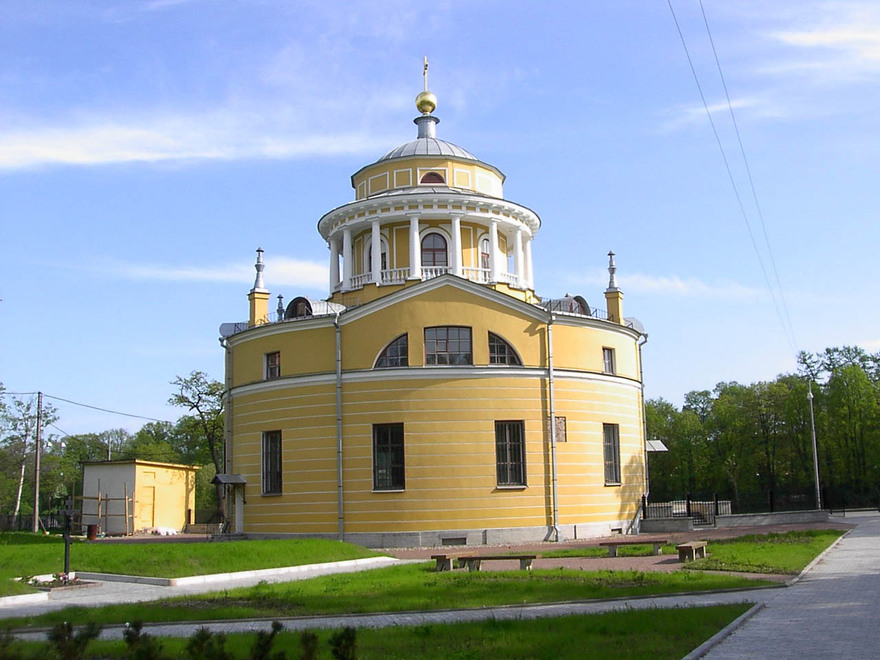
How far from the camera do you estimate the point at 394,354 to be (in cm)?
3158

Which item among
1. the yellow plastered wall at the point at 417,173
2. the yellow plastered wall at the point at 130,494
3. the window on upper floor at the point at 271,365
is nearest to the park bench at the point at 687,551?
the window on upper floor at the point at 271,365

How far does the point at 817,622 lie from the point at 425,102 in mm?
34099

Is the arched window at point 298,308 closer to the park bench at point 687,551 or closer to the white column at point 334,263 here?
the white column at point 334,263

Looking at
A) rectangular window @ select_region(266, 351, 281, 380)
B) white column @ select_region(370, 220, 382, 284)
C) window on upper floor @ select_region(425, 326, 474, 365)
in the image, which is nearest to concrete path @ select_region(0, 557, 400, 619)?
window on upper floor @ select_region(425, 326, 474, 365)

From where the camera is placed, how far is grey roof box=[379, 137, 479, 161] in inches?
1512

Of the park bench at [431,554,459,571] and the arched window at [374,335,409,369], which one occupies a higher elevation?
the arched window at [374,335,409,369]

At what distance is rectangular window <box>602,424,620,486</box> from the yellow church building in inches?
2.5

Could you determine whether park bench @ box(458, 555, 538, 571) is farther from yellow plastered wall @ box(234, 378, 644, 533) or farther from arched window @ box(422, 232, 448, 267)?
arched window @ box(422, 232, 448, 267)

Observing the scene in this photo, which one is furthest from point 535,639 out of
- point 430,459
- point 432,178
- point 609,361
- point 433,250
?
point 432,178

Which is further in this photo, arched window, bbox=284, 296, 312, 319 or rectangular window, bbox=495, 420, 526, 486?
arched window, bbox=284, 296, 312, 319

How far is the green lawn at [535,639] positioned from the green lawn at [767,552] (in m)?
6.72

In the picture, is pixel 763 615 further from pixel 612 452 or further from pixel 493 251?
pixel 493 251

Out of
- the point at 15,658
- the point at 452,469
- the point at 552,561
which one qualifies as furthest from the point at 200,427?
the point at 15,658

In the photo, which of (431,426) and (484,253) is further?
(484,253)
